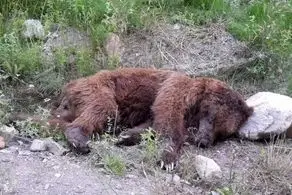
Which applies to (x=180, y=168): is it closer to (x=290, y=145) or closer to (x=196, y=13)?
(x=290, y=145)

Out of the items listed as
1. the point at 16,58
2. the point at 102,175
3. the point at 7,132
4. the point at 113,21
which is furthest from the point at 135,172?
the point at 113,21

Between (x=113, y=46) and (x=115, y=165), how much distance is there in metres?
2.55

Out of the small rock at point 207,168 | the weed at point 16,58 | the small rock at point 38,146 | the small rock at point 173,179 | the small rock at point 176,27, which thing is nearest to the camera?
the small rock at point 173,179

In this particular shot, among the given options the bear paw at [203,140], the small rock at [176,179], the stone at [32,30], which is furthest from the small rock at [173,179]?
the stone at [32,30]

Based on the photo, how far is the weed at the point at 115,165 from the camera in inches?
195

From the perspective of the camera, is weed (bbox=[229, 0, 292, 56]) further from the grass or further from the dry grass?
the dry grass

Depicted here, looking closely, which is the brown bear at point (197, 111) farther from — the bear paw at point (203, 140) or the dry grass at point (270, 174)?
the dry grass at point (270, 174)

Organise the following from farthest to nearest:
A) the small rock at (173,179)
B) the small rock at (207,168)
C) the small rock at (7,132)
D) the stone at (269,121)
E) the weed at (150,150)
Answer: the stone at (269,121), the small rock at (7,132), the weed at (150,150), the small rock at (207,168), the small rock at (173,179)

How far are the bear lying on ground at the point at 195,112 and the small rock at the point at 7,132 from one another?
1007 millimetres

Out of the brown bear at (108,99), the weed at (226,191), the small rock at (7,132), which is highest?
the brown bear at (108,99)

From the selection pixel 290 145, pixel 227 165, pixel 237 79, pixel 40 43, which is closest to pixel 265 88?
pixel 237 79

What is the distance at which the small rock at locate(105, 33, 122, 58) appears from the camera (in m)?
7.15

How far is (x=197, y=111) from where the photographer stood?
612 cm

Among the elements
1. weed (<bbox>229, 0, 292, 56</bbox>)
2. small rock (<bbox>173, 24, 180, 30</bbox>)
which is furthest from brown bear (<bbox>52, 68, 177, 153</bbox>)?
weed (<bbox>229, 0, 292, 56</bbox>)
